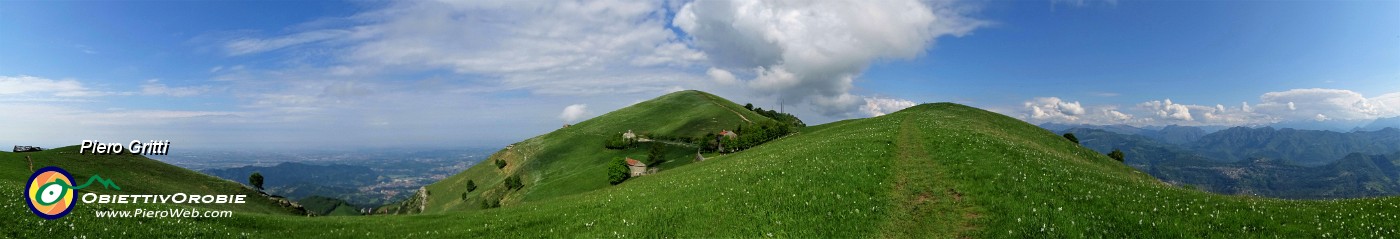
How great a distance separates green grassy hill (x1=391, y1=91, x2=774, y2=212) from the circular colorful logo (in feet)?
192

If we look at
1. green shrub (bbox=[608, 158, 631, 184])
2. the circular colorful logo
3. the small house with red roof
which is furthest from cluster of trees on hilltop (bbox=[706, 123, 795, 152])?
the circular colorful logo

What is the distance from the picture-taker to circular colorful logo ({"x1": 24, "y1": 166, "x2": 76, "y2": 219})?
1984 cm

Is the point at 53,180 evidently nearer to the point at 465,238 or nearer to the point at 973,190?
the point at 465,238

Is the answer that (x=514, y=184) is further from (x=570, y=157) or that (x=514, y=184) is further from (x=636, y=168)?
(x=636, y=168)

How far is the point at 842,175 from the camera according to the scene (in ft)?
82.3

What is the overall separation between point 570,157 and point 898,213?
120952mm

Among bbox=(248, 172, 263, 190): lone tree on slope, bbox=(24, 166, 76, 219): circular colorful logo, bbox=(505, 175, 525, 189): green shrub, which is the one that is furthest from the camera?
bbox=(505, 175, 525, 189): green shrub

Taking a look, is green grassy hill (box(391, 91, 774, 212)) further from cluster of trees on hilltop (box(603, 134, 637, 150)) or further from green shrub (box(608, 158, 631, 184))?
green shrub (box(608, 158, 631, 184))

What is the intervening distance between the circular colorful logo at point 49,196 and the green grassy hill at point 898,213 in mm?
1088

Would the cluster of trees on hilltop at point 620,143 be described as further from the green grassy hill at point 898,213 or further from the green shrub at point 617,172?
the green grassy hill at point 898,213

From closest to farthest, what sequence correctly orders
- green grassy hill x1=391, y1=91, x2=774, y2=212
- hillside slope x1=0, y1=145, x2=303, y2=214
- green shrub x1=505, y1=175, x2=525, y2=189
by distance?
hillside slope x1=0, y1=145, x2=303, y2=214 → green grassy hill x1=391, y1=91, x2=774, y2=212 → green shrub x1=505, y1=175, x2=525, y2=189

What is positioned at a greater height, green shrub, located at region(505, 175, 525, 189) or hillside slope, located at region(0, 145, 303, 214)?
hillside slope, located at region(0, 145, 303, 214)

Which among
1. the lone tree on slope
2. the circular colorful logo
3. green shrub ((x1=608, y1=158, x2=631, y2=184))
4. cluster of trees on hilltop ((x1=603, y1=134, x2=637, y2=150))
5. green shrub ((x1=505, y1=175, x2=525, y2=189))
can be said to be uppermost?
cluster of trees on hilltop ((x1=603, y1=134, x2=637, y2=150))

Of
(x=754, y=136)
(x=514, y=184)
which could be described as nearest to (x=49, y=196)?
(x=754, y=136)
